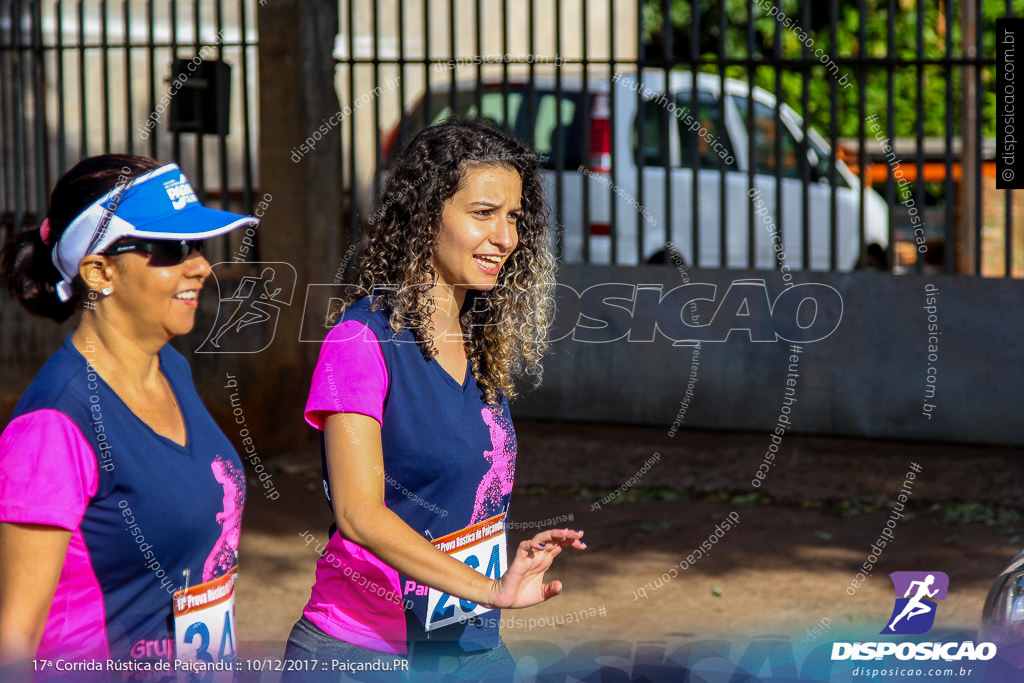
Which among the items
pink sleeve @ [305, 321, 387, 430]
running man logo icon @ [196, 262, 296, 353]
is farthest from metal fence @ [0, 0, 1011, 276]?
pink sleeve @ [305, 321, 387, 430]

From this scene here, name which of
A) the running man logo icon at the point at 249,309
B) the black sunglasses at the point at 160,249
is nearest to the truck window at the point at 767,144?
the running man logo icon at the point at 249,309

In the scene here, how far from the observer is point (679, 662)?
95.6 inches

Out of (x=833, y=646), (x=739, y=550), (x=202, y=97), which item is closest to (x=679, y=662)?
(x=833, y=646)

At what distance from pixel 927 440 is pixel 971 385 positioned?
16.5 inches

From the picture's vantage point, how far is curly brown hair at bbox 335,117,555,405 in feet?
7.55

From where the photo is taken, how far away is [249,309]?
7285 mm

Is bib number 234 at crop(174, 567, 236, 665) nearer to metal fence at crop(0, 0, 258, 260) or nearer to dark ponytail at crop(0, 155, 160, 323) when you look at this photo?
dark ponytail at crop(0, 155, 160, 323)

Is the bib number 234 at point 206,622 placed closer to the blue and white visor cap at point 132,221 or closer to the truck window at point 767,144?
the blue and white visor cap at point 132,221

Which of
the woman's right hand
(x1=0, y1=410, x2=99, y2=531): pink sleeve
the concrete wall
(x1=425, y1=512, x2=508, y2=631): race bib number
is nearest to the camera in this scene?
(x1=0, y1=410, x2=99, y2=531): pink sleeve

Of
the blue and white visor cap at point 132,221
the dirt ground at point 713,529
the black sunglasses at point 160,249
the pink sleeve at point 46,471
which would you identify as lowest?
the dirt ground at point 713,529

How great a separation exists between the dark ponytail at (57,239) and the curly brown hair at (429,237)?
0.48m

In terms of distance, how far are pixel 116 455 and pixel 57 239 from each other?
0.42 meters

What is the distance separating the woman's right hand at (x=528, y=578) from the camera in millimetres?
1969

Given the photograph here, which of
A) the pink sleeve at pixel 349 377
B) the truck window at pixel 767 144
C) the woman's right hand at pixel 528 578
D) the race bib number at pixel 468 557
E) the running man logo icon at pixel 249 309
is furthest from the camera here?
the truck window at pixel 767 144
